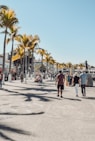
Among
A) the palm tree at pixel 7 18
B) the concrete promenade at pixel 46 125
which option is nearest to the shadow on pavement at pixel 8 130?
the concrete promenade at pixel 46 125

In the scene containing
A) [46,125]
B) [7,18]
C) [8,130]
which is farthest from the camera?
[7,18]

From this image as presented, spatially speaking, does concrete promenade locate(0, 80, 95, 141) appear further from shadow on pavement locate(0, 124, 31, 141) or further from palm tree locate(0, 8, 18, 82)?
palm tree locate(0, 8, 18, 82)

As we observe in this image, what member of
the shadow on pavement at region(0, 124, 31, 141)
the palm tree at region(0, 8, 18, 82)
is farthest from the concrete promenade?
the palm tree at region(0, 8, 18, 82)

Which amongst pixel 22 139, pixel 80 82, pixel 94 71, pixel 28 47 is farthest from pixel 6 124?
pixel 94 71

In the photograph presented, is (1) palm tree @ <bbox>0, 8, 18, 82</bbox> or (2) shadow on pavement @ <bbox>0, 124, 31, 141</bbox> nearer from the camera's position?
(2) shadow on pavement @ <bbox>0, 124, 31, 141</bbox>

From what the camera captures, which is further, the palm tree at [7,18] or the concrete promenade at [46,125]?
the palm tree at [7,18]

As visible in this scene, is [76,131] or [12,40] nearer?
[76,131]

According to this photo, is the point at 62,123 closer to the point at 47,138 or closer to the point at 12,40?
the point at 47,138

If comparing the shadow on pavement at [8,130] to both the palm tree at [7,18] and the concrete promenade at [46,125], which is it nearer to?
the concrete promenade at [46,125]

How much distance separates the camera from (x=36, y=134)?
9359 millimetres

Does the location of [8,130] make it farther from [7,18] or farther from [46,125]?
[7,18]

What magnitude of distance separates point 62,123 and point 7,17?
34.0 metres

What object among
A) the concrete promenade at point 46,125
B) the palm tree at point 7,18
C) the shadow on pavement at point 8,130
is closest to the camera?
the shadow on pavement at point 8,130

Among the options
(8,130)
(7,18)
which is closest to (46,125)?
(8,130)
